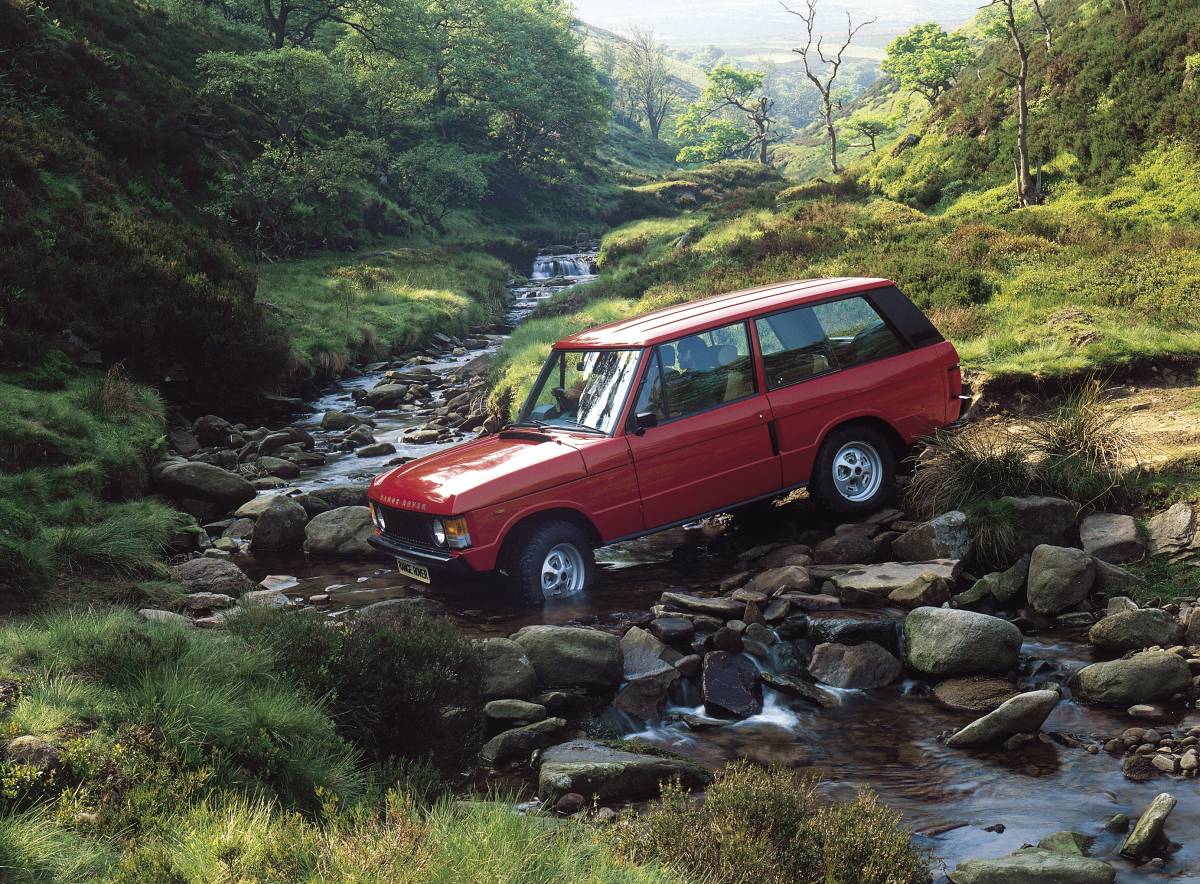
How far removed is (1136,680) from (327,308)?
22831 millimetres

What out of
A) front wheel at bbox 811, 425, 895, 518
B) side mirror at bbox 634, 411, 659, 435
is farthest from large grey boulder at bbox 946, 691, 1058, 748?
side mirror at bbox 634, 411, 659, 435

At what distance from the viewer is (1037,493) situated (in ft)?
29.3

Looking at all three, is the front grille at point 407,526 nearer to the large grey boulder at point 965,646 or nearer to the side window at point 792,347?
the side window at point 792,347

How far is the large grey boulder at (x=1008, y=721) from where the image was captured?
5801 mm

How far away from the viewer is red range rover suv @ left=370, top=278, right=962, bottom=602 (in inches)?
323

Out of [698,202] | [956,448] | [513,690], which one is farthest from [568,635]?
[698,202]

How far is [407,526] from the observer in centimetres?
854

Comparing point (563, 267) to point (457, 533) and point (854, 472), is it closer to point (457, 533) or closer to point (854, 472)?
point (854, 472)

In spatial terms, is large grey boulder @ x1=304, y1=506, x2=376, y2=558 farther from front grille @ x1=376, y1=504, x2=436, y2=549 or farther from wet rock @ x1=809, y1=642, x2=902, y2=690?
wet rock @ x1=809, y1=642, x2=902, y2=690

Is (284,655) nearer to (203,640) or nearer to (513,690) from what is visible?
(203,640)

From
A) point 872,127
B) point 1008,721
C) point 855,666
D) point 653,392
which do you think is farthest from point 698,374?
point 872,127

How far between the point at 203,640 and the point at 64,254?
12.5m

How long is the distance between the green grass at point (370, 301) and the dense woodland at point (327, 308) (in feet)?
0.49

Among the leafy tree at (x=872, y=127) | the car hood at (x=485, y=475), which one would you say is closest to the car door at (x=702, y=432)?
the car hood at (x=485, y=475)
